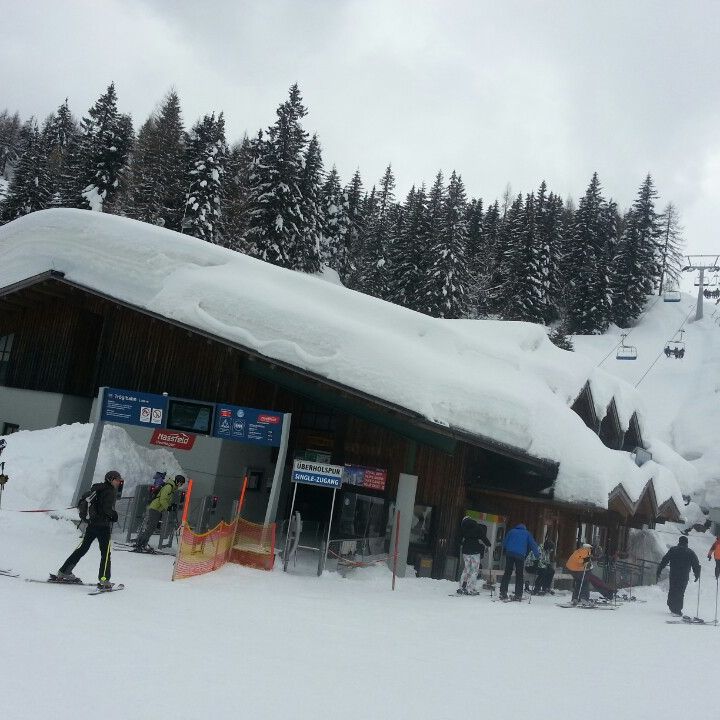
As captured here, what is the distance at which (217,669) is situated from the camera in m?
6.21

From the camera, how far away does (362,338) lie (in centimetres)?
1834

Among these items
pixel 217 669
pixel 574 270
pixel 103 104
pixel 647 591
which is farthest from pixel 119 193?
pixel 217 669

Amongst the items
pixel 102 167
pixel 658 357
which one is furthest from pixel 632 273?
pixel 102 167

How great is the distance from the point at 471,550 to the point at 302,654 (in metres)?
7.01

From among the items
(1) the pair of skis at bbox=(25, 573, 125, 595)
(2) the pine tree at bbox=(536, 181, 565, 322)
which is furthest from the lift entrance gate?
(2) the pine tree at bbox=(536, 181, 565, 322)

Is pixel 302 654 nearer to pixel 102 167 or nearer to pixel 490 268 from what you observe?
pixel 102 167

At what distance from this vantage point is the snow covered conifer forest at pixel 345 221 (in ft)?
151

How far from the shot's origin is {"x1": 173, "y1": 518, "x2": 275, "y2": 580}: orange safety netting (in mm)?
11343

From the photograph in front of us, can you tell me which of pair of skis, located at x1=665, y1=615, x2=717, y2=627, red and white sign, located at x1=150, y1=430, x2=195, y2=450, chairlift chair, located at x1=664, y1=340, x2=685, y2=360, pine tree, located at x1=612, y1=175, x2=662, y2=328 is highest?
pine tree, located at x1=612, y1=175, x2=662, y2=328

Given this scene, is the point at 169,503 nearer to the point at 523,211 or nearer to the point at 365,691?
the point at 365,691

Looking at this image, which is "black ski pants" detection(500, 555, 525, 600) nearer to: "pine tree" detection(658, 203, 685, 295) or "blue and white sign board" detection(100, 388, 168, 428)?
"blue and white sign board" detection(100, 388, 168, 428)

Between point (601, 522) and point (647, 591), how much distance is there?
2.76 meters

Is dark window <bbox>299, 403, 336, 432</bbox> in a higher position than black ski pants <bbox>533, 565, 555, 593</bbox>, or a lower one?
higher

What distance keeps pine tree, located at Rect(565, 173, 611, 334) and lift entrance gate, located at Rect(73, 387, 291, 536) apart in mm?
50628
